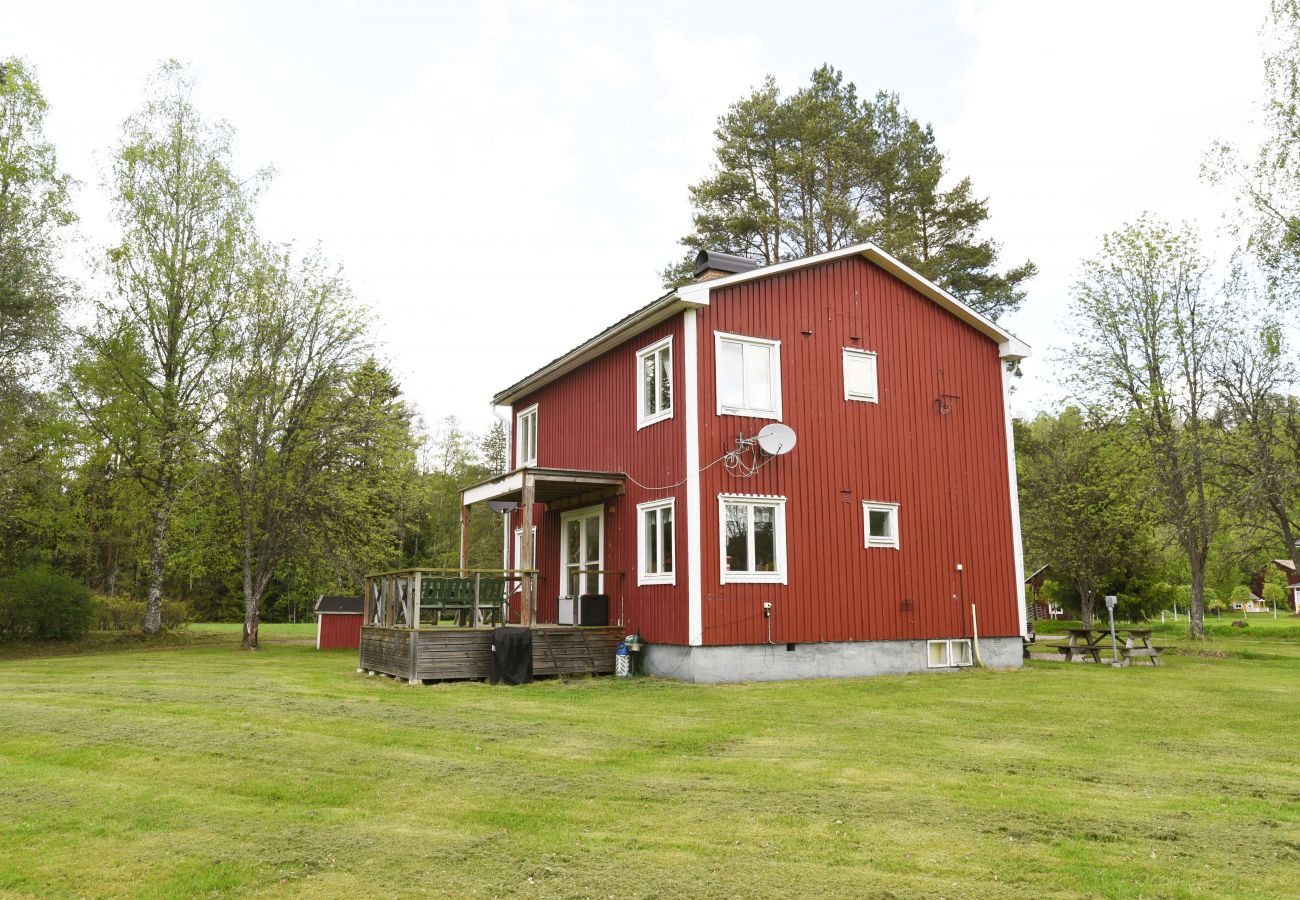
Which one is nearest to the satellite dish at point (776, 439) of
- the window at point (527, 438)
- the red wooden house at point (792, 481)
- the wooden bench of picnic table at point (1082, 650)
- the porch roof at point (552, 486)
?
the red wooden house at point (792, 481)

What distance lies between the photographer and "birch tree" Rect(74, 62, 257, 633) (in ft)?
80.4

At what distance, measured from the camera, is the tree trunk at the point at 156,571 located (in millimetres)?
24453

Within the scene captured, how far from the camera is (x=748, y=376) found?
14539mm

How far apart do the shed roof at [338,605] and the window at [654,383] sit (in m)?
12.4

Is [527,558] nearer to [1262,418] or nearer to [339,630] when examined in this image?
[339,630]

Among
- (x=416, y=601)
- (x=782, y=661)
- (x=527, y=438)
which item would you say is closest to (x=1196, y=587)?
(x=782, y=661)

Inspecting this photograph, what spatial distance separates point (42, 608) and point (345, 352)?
965cm

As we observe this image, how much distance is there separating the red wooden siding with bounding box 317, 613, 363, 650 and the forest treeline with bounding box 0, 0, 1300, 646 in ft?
3.22

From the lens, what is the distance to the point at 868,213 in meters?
28.4

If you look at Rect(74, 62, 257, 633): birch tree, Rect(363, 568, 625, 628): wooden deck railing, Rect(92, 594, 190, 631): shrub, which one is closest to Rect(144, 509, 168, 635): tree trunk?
Rect(74, 62, 257, 633): birch tree

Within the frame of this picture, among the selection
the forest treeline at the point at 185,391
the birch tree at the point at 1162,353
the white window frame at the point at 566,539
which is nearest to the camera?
the white window frame at the point at 566,539

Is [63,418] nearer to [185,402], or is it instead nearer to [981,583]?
[185,402]

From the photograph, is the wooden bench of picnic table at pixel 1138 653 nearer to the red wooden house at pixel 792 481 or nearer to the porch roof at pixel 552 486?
the red wooden house at pixel 792 481

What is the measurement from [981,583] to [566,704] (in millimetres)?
8637
